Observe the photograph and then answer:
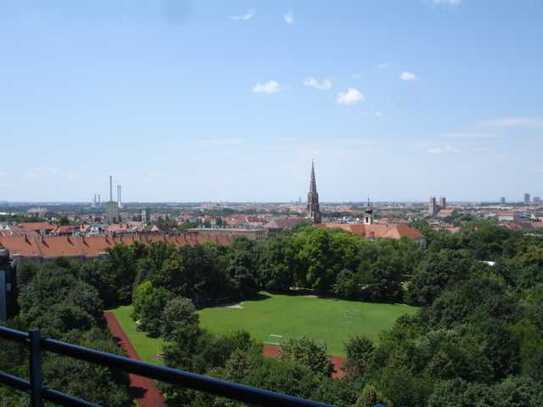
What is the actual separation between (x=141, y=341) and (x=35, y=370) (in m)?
35.6

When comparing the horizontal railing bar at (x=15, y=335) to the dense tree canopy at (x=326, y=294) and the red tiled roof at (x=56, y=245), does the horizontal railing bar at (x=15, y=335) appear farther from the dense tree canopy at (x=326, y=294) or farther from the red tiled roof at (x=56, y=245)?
the red tiled roof at (x=56, y=245)

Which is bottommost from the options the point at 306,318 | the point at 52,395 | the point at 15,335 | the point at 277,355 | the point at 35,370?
the point at 306,318

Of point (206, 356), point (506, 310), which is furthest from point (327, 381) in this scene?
point (506, 310)

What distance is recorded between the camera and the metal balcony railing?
2.23 metres

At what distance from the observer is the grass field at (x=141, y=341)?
107 feet

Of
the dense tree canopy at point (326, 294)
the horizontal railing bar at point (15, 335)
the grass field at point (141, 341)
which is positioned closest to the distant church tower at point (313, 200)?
the dense tree canopy at point (326, 294)

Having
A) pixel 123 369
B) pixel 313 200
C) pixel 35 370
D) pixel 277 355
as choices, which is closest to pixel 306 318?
pixel 277 355

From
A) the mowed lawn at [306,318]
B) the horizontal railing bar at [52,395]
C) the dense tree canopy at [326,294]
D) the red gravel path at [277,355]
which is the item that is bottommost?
the mowed lawn at [306,318]

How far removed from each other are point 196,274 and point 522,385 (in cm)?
3625

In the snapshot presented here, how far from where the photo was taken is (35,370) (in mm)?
2967

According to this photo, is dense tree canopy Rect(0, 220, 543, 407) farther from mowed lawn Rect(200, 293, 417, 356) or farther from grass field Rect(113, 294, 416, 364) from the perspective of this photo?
mowed lawn Rect(200, 293, 417, 356)

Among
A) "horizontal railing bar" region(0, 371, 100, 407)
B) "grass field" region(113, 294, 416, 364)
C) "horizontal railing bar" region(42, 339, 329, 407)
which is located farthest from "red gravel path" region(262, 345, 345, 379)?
"horizontal railing bar" region(42, 339, 329, 407)

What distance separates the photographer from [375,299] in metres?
56.6

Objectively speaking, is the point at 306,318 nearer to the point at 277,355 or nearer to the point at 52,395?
the point at 277,355
